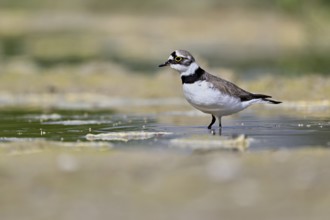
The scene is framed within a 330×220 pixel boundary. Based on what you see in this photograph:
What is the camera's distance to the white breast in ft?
41.9

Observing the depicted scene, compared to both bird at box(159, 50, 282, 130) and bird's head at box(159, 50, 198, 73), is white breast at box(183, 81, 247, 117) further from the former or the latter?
bird's head at box(159, 50, 198, 73)

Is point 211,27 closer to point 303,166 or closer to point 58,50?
point 58,50

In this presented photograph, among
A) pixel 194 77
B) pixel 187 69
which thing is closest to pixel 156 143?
pixel 194 77

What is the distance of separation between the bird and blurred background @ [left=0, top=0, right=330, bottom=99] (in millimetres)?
7623

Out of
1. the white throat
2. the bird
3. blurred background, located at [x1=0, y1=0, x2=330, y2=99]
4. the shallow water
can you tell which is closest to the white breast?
the bird

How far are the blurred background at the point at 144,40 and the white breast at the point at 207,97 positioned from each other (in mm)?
7822

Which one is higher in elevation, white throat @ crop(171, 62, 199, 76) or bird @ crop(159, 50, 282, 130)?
white throat @ crop(171, 62, 199, 76)

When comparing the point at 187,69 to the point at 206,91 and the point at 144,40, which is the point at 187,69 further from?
the point at 144,40

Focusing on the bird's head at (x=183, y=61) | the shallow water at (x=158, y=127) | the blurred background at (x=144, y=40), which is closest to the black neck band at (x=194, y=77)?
the bird's head at (x=183, y=61)

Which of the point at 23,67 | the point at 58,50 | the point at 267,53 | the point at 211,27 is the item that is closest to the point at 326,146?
the point at 23,67

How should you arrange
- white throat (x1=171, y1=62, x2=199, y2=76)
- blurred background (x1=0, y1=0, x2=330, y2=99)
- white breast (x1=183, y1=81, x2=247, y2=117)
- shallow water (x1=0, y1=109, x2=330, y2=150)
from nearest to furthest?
shallow water (x1=0, y1=109, x2=330, y2=150) < white breast (x1=183, y1=81, x2=247, y2=117) < white throat (x1=171, y1=62, x2=199, y2=76) < blurred background (x1=0, y1=0, x2=330, y2=99)

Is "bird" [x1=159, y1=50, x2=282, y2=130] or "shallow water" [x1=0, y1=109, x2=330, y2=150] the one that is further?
"bird" [x1=159, y1=50, x2=282, y2=130]

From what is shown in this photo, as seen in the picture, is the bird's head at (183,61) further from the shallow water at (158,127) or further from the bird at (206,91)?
the shallow water at (158,127)

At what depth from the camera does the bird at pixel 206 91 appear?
12.8 meters
